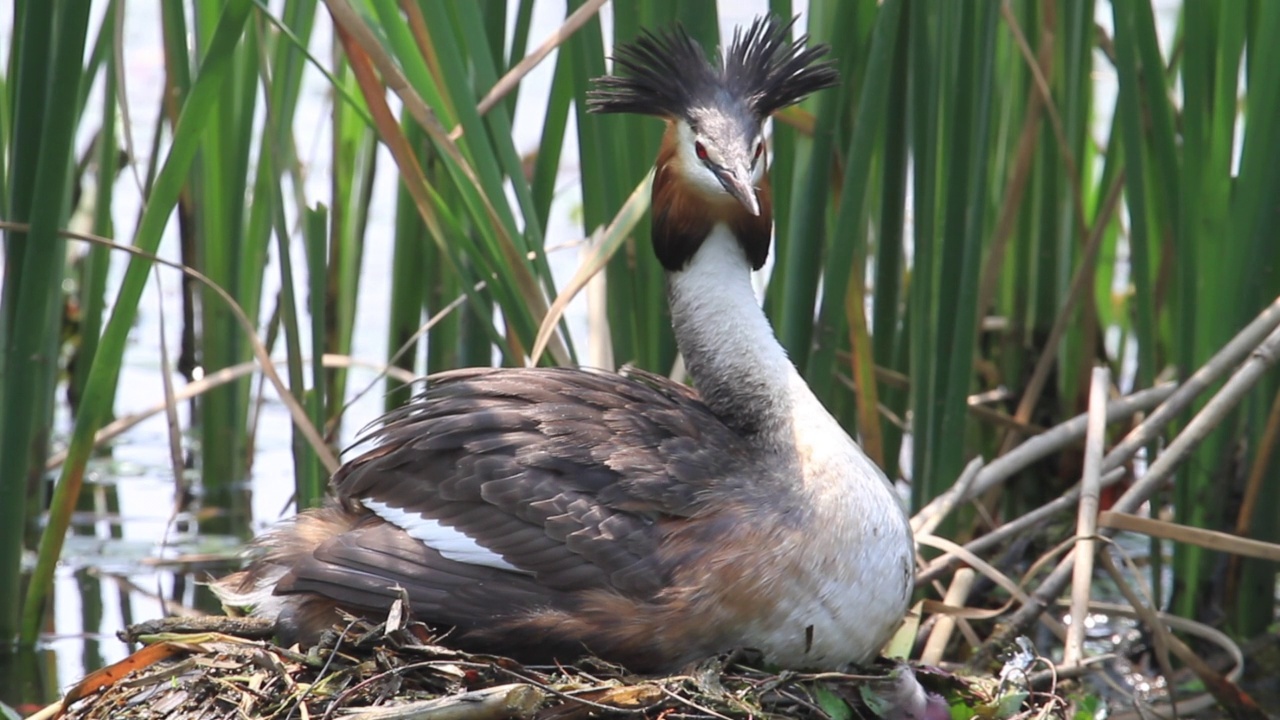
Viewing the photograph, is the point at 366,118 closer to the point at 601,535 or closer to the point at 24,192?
the point at 24,192

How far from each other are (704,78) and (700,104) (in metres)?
0.07

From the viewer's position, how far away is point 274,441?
6.16m

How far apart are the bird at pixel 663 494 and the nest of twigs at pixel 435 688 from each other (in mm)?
96

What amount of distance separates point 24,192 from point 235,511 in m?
1.81

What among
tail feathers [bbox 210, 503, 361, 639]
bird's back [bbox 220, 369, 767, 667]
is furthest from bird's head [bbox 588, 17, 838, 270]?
tail feathers [bbox 210, 503, 361, 639]

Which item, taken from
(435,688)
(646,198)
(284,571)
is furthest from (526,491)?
(646,198)

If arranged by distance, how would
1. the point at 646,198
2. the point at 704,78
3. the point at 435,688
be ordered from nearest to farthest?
the point at 435,688, the point at 704,78, the point at 646,198

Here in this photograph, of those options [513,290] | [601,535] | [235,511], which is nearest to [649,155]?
[513,290]

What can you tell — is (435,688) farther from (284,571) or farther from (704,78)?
(704,78)

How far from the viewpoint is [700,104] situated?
3570mm

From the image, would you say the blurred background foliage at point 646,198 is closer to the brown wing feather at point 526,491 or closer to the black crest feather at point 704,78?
the black crest feather at point 704,78

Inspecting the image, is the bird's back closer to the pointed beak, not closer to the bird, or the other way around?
the bird

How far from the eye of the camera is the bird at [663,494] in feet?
10.6

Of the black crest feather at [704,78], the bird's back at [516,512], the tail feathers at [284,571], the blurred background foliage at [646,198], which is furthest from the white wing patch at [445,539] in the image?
the black crest feather at [704,78]
